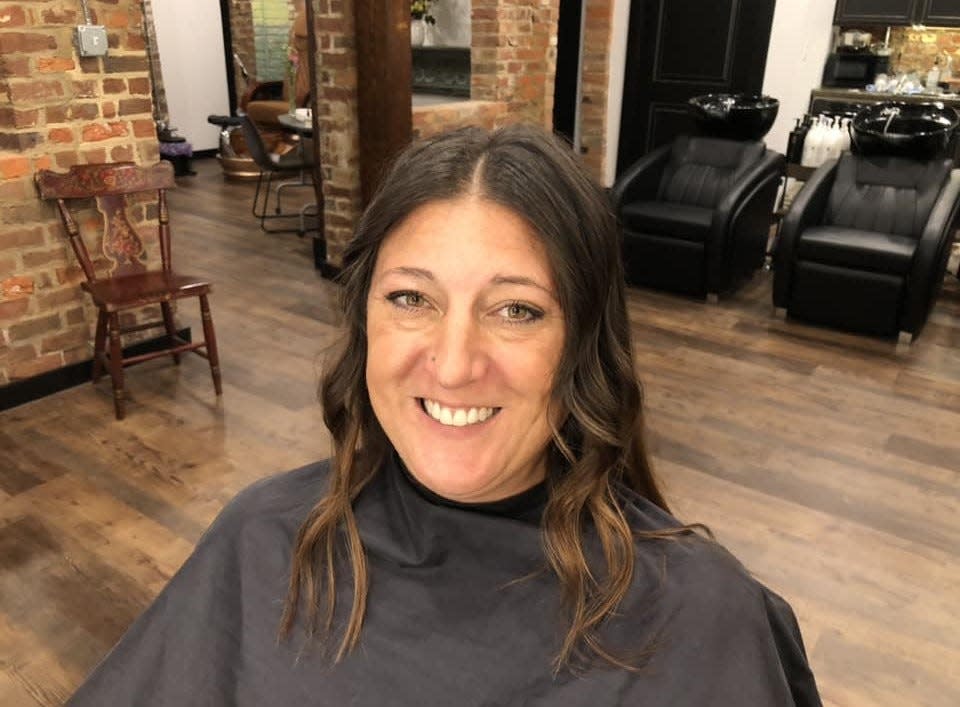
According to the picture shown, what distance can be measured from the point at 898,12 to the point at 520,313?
535 centimetres

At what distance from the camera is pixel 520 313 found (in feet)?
2.71

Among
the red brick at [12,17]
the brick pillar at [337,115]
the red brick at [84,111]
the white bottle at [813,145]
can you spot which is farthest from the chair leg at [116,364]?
the white bottle at [813,145]

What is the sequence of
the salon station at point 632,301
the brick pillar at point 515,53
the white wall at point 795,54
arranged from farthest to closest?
the white wall at point 795,54, the brick pillar at point 515,53, the salon station at point 632,301

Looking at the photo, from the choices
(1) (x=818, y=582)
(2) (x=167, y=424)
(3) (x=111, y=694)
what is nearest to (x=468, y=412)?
(3) (x=111, y=694)

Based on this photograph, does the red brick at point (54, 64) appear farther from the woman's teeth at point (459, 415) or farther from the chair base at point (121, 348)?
the woman's teeth at point (459, 415)

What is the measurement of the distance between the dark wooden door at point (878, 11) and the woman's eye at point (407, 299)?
17.4 feet

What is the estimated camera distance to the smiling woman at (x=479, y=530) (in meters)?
0.81

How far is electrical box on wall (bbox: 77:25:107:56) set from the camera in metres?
2.74

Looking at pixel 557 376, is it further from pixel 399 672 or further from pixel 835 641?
pixel 835 641

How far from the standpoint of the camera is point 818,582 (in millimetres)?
2098

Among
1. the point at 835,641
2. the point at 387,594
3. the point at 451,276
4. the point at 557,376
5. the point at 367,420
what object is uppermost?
the point at 451,276

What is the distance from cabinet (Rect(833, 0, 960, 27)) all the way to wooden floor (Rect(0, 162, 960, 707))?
88.0 inches

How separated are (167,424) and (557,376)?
2.32m

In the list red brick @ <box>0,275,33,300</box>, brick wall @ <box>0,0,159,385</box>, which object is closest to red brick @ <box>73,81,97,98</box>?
brick wall @ <box>0,0,159,385</box>
